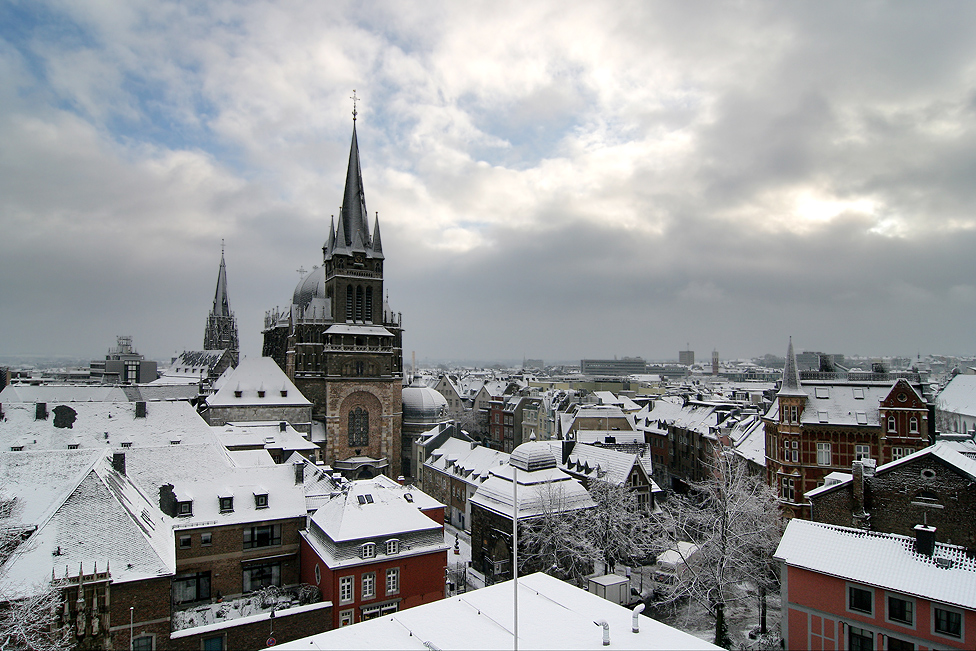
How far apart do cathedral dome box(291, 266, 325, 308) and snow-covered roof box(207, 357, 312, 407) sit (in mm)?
12896

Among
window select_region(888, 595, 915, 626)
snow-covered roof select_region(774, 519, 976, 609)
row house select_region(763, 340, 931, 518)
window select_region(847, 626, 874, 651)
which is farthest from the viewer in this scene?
row house select_region(763, 340, 931, 518)

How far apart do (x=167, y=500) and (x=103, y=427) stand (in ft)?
46.3

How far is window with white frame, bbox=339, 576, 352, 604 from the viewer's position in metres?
29.0

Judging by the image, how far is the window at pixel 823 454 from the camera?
134ft

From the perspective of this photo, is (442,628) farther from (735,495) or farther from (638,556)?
(638,556)

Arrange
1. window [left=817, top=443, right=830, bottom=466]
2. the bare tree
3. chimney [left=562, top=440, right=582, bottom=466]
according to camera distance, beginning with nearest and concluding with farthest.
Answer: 1. the bare tree
2. window [left=817, top=443, right=830, bottom=466]
3. chimney [left=562, top=440, right=582, bottom=466]

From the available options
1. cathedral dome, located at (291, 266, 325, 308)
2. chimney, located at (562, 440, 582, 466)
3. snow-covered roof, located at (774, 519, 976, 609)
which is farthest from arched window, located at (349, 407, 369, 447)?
snow-covered roof, located at (774, 519, 976, 609)

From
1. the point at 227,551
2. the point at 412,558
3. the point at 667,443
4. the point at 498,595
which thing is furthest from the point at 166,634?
the point at 667,443

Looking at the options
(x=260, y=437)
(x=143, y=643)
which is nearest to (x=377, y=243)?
(x=260, y=437)

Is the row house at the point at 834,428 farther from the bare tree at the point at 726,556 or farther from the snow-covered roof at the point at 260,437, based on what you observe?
the snow-covered roof at the point at 260,437

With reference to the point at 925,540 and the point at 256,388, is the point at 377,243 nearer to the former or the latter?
the point at 256,388

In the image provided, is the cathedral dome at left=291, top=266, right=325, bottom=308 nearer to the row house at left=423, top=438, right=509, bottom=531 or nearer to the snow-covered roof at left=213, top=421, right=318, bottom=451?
the snow-covered roof at left=213, top=421, right=318, bottom=451

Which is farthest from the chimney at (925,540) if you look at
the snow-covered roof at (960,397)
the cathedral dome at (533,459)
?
the snow-covered roof at (960,397)

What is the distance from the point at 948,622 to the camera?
2167 cm
